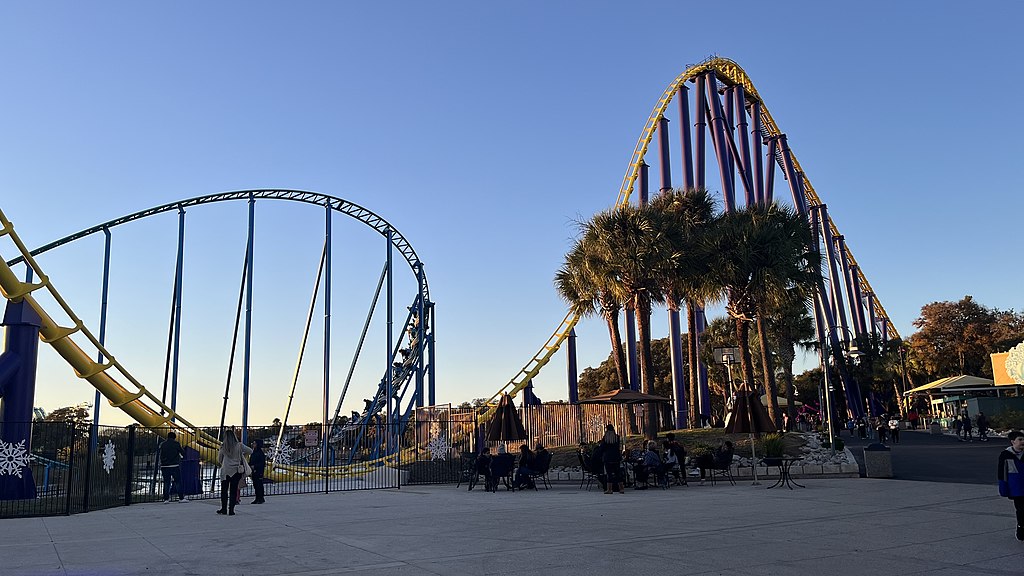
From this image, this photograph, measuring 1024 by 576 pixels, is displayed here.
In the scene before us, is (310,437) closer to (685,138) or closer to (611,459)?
Result: (611,459)

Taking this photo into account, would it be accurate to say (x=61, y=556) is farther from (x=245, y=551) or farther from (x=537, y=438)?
(x=537, y=438)

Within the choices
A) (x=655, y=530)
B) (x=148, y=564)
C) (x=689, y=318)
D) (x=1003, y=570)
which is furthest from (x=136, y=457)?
(x=689, y=318)

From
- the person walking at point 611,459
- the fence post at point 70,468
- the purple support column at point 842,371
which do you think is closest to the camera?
the fence post at point 70,468

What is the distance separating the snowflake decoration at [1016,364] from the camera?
131 ft

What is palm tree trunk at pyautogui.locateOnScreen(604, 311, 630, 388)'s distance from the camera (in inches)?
1029

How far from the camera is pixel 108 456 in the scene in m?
14.8

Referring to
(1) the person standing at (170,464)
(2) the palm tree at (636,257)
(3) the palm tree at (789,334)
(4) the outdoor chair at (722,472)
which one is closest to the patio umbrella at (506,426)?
(4) the outdoor chair at (722,472)

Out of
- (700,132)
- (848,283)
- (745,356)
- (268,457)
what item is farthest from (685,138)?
(848,283)

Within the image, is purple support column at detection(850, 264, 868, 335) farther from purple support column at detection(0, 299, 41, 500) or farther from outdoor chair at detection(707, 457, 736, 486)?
purple support column at detection(0, 299, 41, 500)

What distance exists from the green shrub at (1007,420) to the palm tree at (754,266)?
12.0m

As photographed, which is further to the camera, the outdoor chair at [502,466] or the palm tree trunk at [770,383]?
the palm tree trunk at [770,383]

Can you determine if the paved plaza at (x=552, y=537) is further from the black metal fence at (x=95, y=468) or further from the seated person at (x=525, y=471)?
the seated person at (x=525, y=471)

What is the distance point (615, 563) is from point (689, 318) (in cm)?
2733

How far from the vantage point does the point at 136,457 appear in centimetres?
1656
